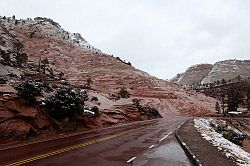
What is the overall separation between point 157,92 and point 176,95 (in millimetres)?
7444

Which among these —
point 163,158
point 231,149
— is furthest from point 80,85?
point 163,158

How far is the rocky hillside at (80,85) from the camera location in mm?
24812

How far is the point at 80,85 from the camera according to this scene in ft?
239

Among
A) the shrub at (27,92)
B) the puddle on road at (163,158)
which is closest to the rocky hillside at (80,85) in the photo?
the shrub at (27,92)

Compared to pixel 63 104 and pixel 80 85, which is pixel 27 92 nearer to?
pixel 63 104

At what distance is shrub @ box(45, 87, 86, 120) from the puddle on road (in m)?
12.7

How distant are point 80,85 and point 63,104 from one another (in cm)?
4463

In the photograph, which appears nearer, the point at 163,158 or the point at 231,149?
the point at 163,158

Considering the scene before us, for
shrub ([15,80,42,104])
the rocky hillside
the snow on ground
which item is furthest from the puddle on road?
shrub ([15,80,42,104])

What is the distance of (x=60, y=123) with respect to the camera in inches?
1128

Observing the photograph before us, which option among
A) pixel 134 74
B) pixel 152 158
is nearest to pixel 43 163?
pixel 152 158

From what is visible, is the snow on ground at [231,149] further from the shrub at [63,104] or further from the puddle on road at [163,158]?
the shrub at [63,104]

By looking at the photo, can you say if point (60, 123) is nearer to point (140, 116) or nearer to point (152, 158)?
point (152, 158)

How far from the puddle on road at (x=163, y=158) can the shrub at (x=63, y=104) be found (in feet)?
41.7
